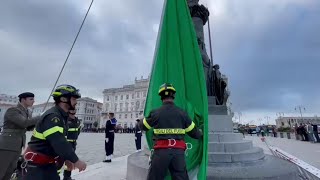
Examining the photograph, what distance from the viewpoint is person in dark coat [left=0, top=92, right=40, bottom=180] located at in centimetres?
366

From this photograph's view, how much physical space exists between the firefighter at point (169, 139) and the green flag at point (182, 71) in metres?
0.77

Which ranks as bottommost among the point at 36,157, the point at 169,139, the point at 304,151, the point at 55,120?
the point at 304,151

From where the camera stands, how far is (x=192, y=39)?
A: 14.1 feet

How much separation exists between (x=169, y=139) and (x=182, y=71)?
1705 millimetres

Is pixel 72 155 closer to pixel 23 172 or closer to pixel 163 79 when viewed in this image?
pixel 23 172

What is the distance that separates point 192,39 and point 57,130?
299cm

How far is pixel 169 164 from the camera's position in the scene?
2.71 metres

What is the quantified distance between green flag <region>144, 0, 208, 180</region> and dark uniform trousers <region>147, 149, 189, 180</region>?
0.87 metres

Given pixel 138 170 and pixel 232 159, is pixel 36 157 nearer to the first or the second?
pixel 138 170

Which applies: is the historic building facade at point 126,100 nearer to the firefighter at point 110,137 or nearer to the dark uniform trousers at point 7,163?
the firefighter at point 110,137

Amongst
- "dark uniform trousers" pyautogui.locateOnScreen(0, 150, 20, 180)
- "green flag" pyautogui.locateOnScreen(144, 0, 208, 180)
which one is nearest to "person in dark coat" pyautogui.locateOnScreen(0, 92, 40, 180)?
"dark uniform trousers" pyautogui.locateOnScreen(0, 150, 20, 180)

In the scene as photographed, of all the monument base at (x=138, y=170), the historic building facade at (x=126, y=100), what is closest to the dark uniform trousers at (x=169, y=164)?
the monument base at (x=138, y=170)

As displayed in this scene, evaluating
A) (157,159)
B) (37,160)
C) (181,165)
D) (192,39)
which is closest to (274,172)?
(181,165)

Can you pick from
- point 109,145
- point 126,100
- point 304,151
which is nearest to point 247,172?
point 109,145
